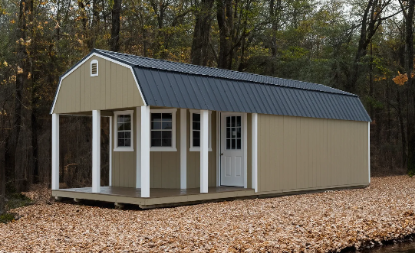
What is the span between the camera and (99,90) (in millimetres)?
11312

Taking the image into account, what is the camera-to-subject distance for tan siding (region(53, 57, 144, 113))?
10.5 m

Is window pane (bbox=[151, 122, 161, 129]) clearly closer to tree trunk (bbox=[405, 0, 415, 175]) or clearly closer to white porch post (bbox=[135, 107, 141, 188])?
white porch post (bbox=[135, 107, 141, 188])

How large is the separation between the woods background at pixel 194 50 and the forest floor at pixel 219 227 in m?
3.96

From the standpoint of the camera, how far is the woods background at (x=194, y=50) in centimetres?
1655

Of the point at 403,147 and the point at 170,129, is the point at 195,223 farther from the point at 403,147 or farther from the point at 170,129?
the point at 403,147

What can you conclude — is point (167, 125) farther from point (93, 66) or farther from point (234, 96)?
point (93, 66)

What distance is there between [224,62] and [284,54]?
4274 millimetres

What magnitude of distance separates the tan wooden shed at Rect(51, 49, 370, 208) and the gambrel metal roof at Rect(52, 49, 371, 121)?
0.03 m

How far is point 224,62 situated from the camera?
71.5 ft

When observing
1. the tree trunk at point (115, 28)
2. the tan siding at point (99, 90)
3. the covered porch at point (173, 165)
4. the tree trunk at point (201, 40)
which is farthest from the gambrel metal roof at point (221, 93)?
the tree trunk at point (201, 40)

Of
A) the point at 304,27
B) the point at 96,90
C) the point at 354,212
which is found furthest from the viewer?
the point at 304,27

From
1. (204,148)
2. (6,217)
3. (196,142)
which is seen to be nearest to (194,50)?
(196,142)

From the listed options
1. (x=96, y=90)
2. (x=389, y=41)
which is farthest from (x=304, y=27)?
(x=96, y=90)

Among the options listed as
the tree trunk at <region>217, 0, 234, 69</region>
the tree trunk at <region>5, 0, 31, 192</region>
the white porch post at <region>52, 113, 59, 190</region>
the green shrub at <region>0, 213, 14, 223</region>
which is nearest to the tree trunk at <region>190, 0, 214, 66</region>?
the tree trunk at <region>217, 0, 234, 69</region>
